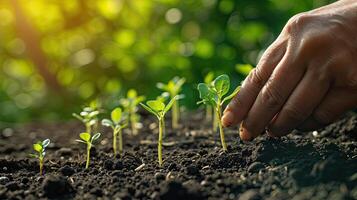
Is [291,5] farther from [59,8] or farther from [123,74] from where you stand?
[59,8]

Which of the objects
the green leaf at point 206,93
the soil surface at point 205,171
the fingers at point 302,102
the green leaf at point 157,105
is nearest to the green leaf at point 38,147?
the soil surface at point 205,171

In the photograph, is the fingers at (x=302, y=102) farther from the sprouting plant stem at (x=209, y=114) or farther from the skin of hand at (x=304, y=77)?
the sprouting plant stem at (x=209, y=114)

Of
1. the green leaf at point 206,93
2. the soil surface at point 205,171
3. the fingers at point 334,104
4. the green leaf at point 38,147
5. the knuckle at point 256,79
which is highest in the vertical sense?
the knuckle at point 256,79

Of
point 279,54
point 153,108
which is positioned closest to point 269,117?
point 279,54

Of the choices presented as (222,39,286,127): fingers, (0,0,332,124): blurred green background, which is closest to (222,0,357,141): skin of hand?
(222,39,286,127): fingers

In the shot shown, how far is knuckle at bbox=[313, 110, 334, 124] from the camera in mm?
2494

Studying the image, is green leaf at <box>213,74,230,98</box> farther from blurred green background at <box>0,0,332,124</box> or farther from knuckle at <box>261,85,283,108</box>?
blurred green background at <box>0,0,332,124</box>

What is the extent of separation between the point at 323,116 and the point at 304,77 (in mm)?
264

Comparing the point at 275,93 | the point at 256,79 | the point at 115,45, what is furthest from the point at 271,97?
the point at 115,45

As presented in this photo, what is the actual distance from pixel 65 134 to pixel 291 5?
3.08m

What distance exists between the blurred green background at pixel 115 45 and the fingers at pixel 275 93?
2459 mm

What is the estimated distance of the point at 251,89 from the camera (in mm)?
2484

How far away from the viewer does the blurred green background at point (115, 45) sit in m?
5.86

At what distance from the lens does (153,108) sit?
250 cm
